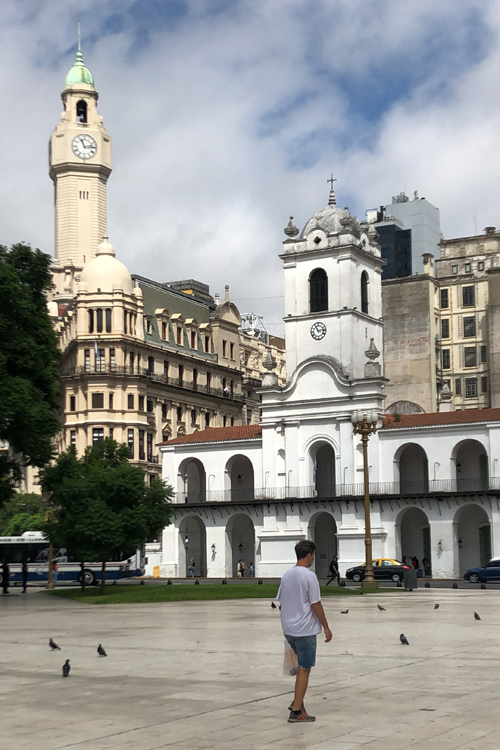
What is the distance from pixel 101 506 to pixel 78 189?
71.3 metres

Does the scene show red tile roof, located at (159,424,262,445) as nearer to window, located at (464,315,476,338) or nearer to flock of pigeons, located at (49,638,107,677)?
window, located at (464,315,476,338)

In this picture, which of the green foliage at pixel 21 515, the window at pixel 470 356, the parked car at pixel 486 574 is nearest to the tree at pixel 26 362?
the parked car at pixel 486 574

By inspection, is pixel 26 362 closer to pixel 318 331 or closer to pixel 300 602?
pixel 300 602

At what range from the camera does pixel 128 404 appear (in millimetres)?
89062

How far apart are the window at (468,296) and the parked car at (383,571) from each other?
44.9 m

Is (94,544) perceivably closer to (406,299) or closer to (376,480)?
(376,480)

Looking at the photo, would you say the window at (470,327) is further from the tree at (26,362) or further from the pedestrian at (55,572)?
the tree at (26,362)

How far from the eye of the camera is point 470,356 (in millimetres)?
101812

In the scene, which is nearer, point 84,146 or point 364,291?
point 364,291

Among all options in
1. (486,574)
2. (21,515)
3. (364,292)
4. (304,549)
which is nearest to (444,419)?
(364,292)

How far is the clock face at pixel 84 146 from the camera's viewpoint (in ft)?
367

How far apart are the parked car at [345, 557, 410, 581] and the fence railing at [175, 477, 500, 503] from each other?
239 inches

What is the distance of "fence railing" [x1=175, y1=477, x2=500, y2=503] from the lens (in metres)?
66.1

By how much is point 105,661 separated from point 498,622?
35.8 ft
